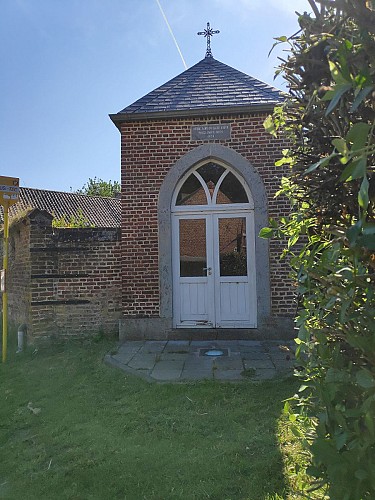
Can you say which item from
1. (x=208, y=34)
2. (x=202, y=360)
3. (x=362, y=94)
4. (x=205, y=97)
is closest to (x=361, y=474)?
(x=362, y=94)

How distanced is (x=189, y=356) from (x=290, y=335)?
2025 mm

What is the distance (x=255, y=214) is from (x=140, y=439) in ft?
15.2

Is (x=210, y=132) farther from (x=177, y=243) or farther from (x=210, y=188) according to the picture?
(x=177, y=243)

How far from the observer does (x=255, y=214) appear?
7105mm

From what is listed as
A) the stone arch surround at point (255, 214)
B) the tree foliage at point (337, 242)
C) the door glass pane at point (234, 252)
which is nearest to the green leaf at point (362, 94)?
the tree foliage at point (337, 242)

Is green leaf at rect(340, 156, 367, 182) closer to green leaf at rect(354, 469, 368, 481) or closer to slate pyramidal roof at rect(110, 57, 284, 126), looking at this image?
green leaf at rect(354, 469, 368, 481)

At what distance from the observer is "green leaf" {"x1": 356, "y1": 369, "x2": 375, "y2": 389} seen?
4.32 ft

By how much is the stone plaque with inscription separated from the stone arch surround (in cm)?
16

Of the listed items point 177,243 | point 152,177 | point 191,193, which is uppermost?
point 152,177

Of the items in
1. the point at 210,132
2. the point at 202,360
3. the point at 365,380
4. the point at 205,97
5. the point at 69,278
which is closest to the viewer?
the point at 365,380

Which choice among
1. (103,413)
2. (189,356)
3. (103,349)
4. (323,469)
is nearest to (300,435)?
(323,469)

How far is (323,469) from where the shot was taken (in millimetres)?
1652

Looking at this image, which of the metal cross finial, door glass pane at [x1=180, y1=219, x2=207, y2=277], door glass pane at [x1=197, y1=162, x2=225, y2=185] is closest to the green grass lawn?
door glass pane at [x1=180, y1=219, x2=207, y2=277]

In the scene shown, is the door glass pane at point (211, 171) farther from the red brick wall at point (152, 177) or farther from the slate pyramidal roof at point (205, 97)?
the slate pyramidal roof at point (205, 97)
